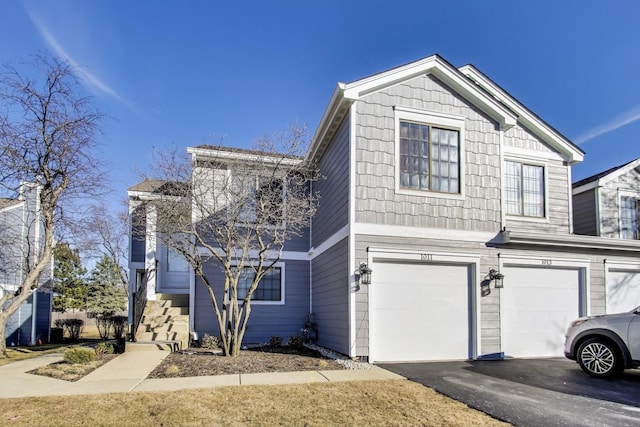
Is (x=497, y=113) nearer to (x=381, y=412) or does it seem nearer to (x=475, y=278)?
(x=475, y=278)

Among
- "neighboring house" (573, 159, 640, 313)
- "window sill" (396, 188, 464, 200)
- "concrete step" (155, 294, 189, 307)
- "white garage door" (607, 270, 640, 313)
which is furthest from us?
"neighboring house" (573, 159, 640, 313)

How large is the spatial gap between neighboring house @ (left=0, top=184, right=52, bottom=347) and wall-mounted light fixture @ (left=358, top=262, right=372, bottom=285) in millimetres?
11887

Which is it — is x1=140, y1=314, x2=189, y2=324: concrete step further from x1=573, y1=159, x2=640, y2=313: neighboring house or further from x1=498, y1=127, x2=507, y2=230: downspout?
x1=573, y1=159, x2=640, y2=313: neighboring house

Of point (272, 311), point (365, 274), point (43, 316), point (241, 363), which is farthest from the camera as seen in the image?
point (43, 316)

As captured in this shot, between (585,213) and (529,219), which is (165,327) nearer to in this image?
(529,219)

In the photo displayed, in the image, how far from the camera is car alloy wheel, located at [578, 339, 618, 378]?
7.21m

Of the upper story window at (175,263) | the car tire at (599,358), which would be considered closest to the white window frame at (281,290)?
the upper story window at (175,263)

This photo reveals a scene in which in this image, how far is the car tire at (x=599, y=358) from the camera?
23.5 ft

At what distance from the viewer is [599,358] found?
24.2 feet

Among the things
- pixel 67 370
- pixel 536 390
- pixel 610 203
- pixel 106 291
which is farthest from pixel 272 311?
pixel 106 291

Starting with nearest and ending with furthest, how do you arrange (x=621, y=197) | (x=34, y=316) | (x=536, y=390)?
(x=536, y=390), (x=621, y=197), (x=34, y=316)

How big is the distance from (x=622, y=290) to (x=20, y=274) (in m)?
19.3

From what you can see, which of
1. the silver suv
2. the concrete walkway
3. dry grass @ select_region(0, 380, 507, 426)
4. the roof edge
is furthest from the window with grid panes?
dry grass @ select_region(0, 380, 507, 426)

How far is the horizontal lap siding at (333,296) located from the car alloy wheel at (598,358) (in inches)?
173
